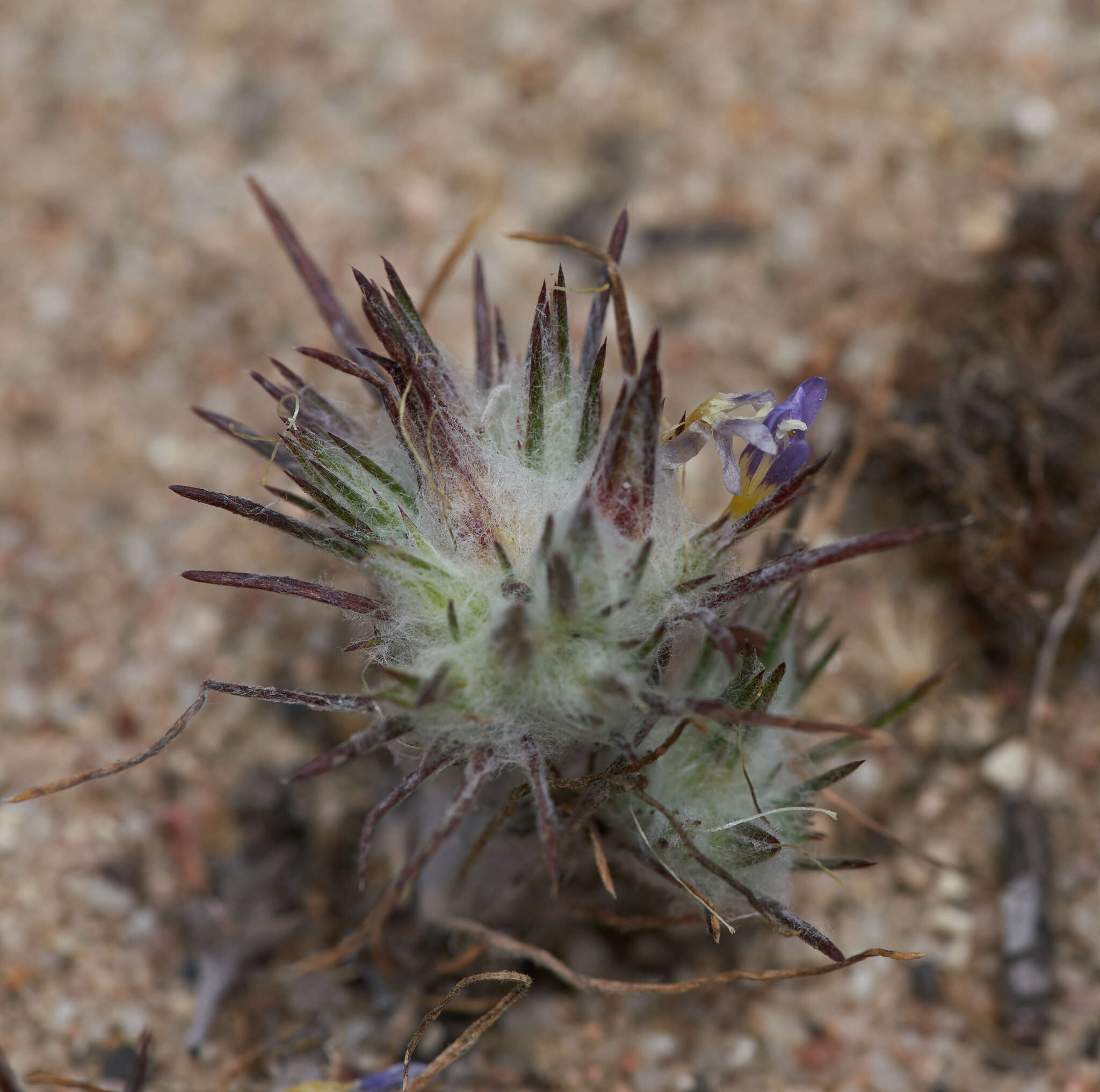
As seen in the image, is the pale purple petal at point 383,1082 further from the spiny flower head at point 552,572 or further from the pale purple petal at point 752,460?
the pale purple petal at point 752,460

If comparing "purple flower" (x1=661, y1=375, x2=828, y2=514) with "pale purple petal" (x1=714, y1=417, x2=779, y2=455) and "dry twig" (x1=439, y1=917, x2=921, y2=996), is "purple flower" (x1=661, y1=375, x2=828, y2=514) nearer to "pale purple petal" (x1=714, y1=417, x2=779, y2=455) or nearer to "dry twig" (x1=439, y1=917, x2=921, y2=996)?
"pale purple petal" (x1=714, y1=417, x2=779, y2=455)

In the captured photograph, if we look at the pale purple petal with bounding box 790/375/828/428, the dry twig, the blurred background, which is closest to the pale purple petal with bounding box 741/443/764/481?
the pale purple petal with bounding box 790/375/828/428

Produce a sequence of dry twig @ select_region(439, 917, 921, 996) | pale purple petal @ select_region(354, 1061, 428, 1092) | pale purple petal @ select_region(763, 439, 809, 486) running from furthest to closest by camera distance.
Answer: pale purple petal @ select_region(354, 1061, 428, 1092), dry twig @ select_region(439, 917, 921, 996), pale purple petal @ select_region(763, 439, 809, 486)

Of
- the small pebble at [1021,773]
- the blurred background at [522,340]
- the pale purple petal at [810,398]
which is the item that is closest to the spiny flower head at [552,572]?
the pale purple petal at [810,398]

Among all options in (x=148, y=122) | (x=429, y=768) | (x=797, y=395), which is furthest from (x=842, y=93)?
(x=429, y=768)

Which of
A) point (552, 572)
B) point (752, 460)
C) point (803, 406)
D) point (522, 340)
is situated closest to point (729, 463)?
point (752, 460)

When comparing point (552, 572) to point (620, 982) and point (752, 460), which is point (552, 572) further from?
point (620, 982)
